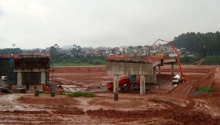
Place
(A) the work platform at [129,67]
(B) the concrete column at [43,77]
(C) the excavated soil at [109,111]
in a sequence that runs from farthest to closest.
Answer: (B) the concrete column at [43,77] → (A) the work platform at [129,67] → (C) the excavated soil at [109,111]

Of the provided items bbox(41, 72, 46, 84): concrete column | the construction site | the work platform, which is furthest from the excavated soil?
bbox(41, 72, 46, 84): concrete column

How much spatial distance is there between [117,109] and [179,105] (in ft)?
24.0

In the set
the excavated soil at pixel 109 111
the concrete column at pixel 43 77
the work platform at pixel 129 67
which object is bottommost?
the excavated soil at pixel 109 111

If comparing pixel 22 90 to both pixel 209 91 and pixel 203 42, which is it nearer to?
pixel 209 91

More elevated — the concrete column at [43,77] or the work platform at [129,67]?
the work platform at [129,67]

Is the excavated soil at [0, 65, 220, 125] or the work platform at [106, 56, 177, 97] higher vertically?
the work platform at [106, 56, 177, 97]

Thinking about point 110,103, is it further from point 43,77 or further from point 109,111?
point 43,77

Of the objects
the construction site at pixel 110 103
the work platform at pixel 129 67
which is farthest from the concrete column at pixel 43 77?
the work platform at pixel 129 67

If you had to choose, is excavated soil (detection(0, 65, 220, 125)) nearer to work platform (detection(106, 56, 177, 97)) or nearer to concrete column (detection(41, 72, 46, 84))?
work platform (detection(106, 56, 177, 97))

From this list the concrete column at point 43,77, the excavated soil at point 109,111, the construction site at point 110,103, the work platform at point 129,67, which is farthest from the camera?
the concrete column at point 43,77

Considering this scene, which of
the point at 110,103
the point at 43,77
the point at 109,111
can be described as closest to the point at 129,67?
the point at 110,103

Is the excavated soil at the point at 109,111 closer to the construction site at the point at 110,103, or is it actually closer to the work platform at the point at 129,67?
the construction site at the point at 110,103

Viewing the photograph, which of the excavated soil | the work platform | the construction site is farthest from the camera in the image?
the work platform

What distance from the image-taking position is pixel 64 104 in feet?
108
